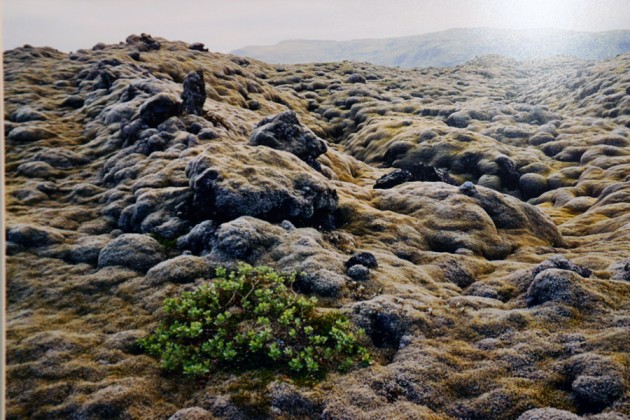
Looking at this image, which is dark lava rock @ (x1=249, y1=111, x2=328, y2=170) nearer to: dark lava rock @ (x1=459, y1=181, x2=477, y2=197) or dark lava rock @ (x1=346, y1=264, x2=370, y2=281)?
dark lava rock @ (x1=459, y1=181, x2=477, y2=197)

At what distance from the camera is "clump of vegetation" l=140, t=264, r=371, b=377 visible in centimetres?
1716

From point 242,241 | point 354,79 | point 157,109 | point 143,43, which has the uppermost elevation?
point 143,43

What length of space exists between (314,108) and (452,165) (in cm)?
6519

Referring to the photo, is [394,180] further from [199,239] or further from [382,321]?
[382,321]

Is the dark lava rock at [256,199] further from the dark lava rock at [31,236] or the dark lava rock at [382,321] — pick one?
the dark lava rock at [382,321]

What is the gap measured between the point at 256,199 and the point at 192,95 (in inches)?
1251

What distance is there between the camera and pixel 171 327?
18.7 meters

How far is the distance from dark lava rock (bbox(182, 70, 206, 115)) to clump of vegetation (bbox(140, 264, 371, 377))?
125 feet

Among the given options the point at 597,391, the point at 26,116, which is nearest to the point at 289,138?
the point at 597,391

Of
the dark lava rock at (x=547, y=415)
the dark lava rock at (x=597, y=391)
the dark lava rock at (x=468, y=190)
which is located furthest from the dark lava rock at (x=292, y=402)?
the dark lava rock at (x=468, y=190)

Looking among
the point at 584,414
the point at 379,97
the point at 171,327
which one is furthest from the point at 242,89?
the point at 584,414

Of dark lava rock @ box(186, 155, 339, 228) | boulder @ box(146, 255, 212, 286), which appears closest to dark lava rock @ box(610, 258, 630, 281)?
dark lava rock @ box(186, 155, 339, 228)

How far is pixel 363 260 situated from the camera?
25.3m

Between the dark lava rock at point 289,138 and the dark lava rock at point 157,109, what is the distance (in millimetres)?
13918
